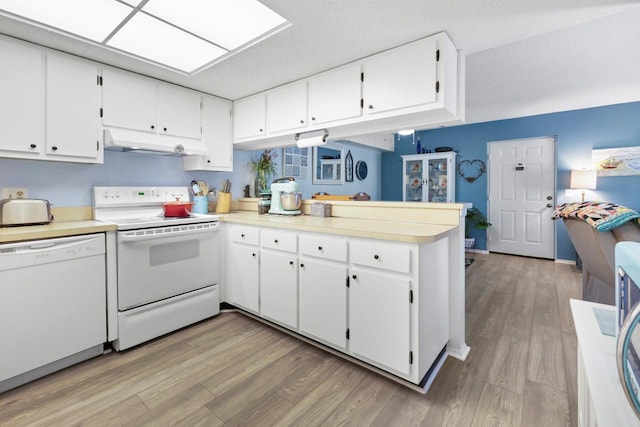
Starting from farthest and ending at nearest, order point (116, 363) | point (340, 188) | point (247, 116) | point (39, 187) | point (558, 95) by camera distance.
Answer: point (340, 188)
point (558, 95)
point (247, 116)
point (39, 187)
point (116, 363)

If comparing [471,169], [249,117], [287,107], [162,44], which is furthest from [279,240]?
[471,169]

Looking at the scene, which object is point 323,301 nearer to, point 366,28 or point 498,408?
point 498,408

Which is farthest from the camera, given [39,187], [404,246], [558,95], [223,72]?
[558,95]

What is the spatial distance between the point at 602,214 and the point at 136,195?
373cm

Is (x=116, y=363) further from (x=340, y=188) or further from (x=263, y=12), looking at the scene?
(x=340, y=188)

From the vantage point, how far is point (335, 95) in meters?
2.45

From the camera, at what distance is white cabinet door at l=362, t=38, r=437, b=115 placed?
1976 millimetres

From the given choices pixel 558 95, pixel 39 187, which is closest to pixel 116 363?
pixel 39 187

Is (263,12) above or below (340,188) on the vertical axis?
above

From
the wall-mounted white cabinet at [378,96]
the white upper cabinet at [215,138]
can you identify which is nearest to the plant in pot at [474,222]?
the wall-mounted white cabinet at [378,96]

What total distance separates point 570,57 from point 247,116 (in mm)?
3188

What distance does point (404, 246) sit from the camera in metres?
1.62

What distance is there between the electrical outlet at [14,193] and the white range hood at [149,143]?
614 millimetres

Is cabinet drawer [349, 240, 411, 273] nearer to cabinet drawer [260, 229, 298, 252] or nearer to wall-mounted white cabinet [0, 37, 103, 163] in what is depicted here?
cabinet drawer [260, 229, 298, 252]
